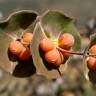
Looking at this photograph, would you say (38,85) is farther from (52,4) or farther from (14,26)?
(52,4)

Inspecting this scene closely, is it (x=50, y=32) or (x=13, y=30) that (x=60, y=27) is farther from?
(x=13, y=30)

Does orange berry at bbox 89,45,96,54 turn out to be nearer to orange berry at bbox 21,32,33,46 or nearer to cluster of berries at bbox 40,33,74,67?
cluster of berries at bbox 40,33,74,67

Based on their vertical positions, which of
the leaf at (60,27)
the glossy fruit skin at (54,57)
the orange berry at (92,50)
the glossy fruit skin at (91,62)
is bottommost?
the glossy fruit skin at (91,62)

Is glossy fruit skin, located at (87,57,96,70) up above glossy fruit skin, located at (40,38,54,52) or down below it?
below

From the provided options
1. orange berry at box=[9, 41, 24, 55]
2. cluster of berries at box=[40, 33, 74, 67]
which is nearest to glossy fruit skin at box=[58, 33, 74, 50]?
cluster of berries at box=[40, 33, 74, 67]

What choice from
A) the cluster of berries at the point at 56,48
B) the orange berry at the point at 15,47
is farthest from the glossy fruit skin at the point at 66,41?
the orange berry at the point at 15,47

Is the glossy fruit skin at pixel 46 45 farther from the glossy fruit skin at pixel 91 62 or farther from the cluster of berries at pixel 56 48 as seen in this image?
the glossy fruit skin at pixel 91 62

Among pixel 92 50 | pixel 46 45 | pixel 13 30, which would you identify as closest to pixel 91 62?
pixel 92 50

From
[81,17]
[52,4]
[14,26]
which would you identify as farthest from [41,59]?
[52,4]
